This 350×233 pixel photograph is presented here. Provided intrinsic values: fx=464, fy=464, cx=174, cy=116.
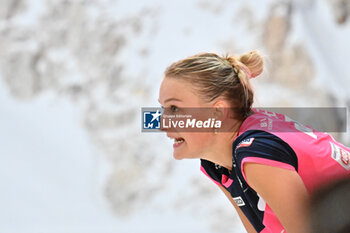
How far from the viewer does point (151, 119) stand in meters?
0.77

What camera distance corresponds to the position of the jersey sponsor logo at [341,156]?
26.7 inches

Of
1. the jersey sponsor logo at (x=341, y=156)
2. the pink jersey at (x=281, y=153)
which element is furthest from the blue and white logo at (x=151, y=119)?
the jersey sponsor logo at (x=341, y=156)

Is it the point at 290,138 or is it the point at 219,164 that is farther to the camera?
the point at 219,164

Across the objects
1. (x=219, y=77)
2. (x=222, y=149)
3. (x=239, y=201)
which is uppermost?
(x=219, y=77)

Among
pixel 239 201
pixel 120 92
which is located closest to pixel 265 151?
pixel 239 201

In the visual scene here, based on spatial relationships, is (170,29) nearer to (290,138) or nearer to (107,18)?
(107,18)

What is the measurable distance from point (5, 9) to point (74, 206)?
1.79m

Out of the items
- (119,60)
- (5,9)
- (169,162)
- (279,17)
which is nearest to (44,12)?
(5,9)

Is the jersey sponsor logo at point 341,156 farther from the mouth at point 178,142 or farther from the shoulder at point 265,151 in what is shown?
the mouth at point 178,142

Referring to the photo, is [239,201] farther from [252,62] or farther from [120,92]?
[120,92]

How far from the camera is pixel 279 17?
11.9ft

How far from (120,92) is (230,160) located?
276cm

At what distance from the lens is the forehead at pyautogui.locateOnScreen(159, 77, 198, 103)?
71 cm

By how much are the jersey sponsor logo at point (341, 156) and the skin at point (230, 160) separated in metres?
0.12
